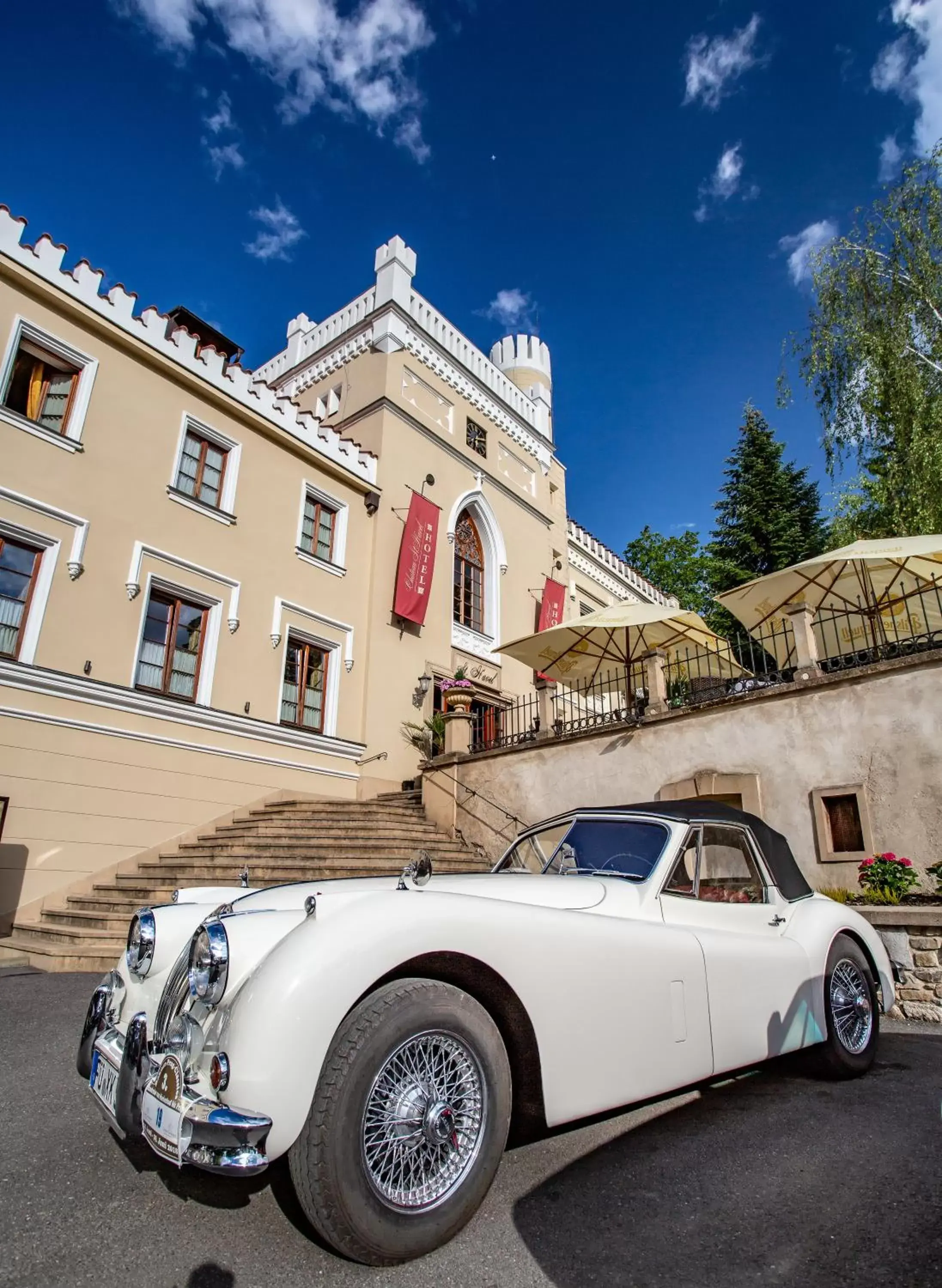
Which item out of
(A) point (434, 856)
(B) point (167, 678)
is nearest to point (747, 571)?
(A) point (434, 856)

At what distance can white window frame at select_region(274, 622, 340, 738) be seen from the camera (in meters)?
12.1

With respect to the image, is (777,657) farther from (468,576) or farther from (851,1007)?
(468,576)

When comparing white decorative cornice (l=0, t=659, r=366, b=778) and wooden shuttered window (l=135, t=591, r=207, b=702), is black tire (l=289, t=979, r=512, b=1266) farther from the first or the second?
wooden shuttered window (l=135, t=591, r=207, b=702)

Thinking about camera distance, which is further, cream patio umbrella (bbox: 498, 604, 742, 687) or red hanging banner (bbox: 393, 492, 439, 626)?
Result: red hanging banner (bbox: 393, 492, 439, 626)

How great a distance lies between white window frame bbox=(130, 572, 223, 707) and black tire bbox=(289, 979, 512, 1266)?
932 centimetres

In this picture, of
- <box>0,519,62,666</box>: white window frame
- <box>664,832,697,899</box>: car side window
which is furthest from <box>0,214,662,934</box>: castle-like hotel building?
<box>664,832,697,899</box>: car side window

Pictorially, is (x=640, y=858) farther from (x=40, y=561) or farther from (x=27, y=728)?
(x=40, y=561)

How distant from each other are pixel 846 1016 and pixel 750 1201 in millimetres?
1870

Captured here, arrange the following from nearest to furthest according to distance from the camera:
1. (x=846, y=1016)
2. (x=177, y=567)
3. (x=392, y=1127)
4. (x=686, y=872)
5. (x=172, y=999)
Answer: (x=392, y=1127) → (x=172, y=999) → (x=686, y=872) → (x=846, y=1016) → (x=177, y=567)

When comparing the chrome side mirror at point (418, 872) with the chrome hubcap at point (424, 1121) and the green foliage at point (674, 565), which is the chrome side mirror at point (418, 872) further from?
the green foliage at point (674, 565)

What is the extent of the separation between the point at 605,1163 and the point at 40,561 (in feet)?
33.1

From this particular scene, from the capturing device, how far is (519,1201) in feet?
6.98

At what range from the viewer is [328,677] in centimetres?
1331

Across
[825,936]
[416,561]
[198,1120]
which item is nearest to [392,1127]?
[198,1120]
